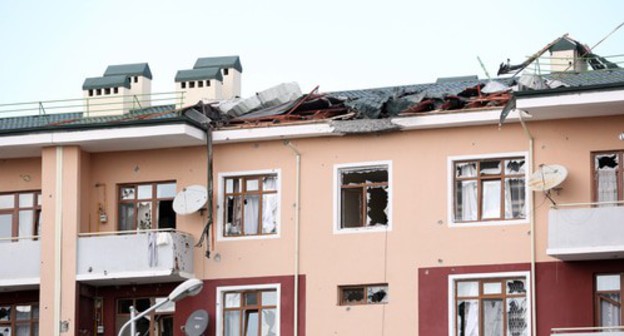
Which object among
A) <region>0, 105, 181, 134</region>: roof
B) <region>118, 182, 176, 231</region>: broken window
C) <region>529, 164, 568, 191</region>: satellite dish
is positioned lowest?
<region>118, 182, 176, 231</region>: broken window

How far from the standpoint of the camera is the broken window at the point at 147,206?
5347 cm

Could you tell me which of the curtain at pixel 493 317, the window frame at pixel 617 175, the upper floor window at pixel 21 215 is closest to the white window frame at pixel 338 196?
the curtain at pixel 493 317

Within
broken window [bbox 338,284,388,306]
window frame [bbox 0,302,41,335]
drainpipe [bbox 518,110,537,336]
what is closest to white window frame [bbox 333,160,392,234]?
broken window [bbox 338,284,388,306]

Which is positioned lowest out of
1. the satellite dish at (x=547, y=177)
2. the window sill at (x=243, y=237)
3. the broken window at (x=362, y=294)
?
the broken window at (x=362, y=294)

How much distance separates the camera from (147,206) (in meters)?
53.7

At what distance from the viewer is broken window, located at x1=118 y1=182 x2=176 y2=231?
53469 mm

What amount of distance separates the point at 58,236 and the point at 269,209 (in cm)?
523

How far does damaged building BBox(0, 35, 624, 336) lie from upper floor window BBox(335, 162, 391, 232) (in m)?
0.05

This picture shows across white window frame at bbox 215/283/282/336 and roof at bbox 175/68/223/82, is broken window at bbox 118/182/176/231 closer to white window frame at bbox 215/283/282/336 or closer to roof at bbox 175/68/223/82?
white window frame at bbox 215/283/282/336

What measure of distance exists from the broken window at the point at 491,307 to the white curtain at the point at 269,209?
16.5 feet

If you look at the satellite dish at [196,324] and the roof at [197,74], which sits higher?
the roof at [197,74]

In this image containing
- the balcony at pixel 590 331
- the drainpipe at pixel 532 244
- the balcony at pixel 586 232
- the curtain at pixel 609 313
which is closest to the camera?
the balcony at pixel 590 331

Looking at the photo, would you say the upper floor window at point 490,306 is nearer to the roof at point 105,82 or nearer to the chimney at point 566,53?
the chimney at point 566,53

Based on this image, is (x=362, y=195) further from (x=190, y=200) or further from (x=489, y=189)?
(x=190, y=200)
